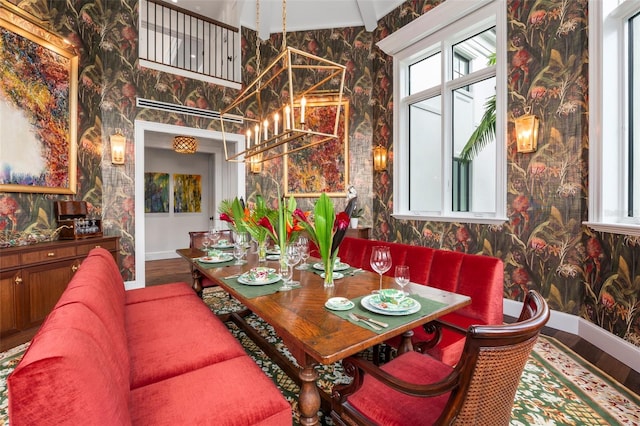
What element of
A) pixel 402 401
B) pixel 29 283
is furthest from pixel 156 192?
pixel 402 401

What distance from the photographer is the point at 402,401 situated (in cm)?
112

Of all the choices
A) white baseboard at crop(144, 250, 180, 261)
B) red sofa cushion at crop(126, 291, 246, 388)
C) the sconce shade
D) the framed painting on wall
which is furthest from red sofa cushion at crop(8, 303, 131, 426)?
the framed painting on wall

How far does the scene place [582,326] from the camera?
2.75 m

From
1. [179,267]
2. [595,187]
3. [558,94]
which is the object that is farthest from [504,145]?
[179,267]

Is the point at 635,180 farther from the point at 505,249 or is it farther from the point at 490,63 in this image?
the point at 490,63

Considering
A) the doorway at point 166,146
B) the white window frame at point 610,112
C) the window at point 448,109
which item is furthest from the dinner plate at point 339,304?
the doorway at point 166,146

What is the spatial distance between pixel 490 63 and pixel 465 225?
1989mm

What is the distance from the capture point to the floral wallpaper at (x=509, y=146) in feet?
9.13

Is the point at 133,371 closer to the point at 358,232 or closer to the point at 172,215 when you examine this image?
the point at 358,232

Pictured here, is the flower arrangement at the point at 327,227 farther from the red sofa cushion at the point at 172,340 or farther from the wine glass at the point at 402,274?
the red sofa cushion at the point at 172,340

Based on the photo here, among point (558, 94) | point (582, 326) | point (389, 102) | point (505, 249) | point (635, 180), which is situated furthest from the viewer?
point (389, 102)

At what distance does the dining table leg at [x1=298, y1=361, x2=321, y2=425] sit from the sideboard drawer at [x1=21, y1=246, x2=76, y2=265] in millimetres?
2992

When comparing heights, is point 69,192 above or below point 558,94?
below

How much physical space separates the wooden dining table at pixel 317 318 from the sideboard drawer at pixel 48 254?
2.04 m
